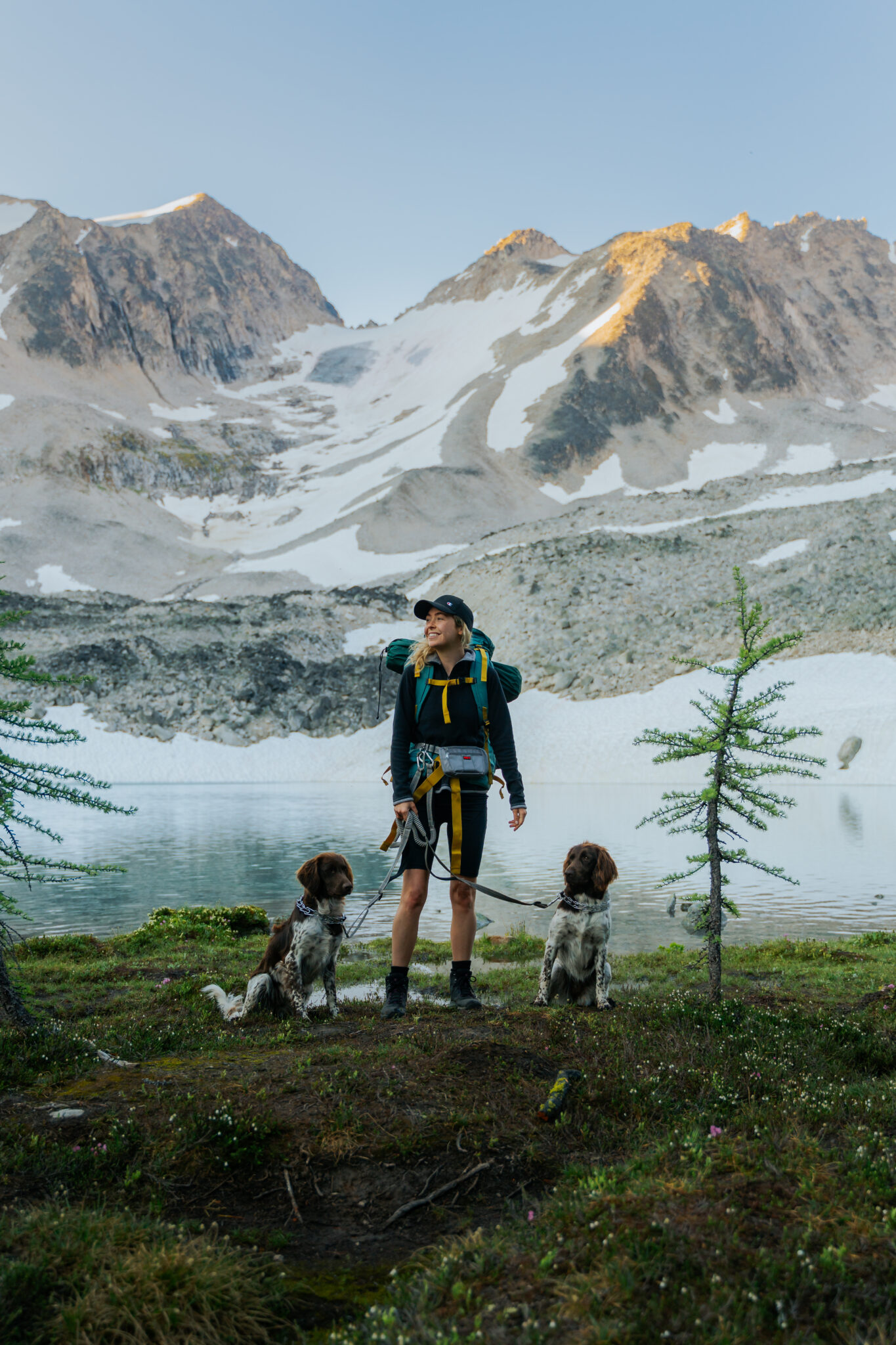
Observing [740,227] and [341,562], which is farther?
[740,227]

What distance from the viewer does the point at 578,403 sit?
122m

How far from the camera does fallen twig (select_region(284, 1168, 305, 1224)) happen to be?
3477 millimetres

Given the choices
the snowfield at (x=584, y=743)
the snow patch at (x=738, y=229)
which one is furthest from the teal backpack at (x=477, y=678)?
the snow patch at (x=738, y=229)

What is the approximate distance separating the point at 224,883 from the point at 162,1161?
13835 millimetres

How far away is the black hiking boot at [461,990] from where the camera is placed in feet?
23.3

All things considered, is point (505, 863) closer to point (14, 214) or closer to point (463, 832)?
point (463, 832)

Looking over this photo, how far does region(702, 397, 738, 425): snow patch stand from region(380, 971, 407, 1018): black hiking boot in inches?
5149

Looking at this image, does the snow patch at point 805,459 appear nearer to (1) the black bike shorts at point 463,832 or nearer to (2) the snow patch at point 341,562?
(2) the snow patch at point 341,562

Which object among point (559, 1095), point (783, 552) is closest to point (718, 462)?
point (783, 552)

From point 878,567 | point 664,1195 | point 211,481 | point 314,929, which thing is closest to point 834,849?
point 314,929

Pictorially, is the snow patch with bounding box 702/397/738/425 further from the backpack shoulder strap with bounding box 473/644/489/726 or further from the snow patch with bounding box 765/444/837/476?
the backpack shoulder strap with bounding box 473/644/489/726

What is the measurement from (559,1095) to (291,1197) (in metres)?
1.56

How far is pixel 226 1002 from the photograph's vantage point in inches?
295

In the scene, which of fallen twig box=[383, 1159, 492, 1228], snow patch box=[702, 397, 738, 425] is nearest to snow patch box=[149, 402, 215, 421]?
snow patch box=[702, 397, 738, 425]
